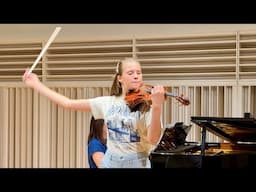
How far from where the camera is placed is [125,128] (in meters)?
1.83

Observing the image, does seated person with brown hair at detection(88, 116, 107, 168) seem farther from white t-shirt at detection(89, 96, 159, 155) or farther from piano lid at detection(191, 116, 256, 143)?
white t-shirt at detection(89, 96, 159, 155)

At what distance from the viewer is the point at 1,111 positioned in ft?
14.5

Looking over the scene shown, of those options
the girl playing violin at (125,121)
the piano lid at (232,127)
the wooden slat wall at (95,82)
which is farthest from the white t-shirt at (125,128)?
the wooden slat wall at (95,82)

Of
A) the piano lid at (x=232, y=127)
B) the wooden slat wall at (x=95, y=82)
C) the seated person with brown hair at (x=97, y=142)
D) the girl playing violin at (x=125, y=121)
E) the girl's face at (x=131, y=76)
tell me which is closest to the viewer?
the girl playing violin at (x=125, y=121)

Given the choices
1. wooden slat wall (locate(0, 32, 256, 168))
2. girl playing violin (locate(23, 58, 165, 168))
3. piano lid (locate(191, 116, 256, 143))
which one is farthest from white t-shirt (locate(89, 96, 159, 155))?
wooden slat wall (locate(0, 32, 256, 168))

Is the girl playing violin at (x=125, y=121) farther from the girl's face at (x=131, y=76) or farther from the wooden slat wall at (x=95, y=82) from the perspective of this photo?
the wooden slat wall at (x=95, y=82)

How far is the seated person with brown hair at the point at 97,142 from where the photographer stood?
9.27 ft

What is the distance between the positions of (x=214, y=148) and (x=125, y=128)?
68.0 inches

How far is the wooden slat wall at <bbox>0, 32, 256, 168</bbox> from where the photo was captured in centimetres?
384

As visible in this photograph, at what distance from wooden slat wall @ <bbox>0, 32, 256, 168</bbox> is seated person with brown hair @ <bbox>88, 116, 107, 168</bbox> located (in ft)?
4.05

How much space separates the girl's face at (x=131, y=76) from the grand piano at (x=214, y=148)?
84cm


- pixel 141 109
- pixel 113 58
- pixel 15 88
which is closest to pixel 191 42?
pixel 113 58

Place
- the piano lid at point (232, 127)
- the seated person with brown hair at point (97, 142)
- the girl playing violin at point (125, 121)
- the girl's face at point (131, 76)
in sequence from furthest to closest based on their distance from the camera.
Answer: the seated person with brown hair at point (97, 142) < the piano lid at point (232, 127) < the girl's face at point (131, 76) < the girl playing violin at point (125, 121)
